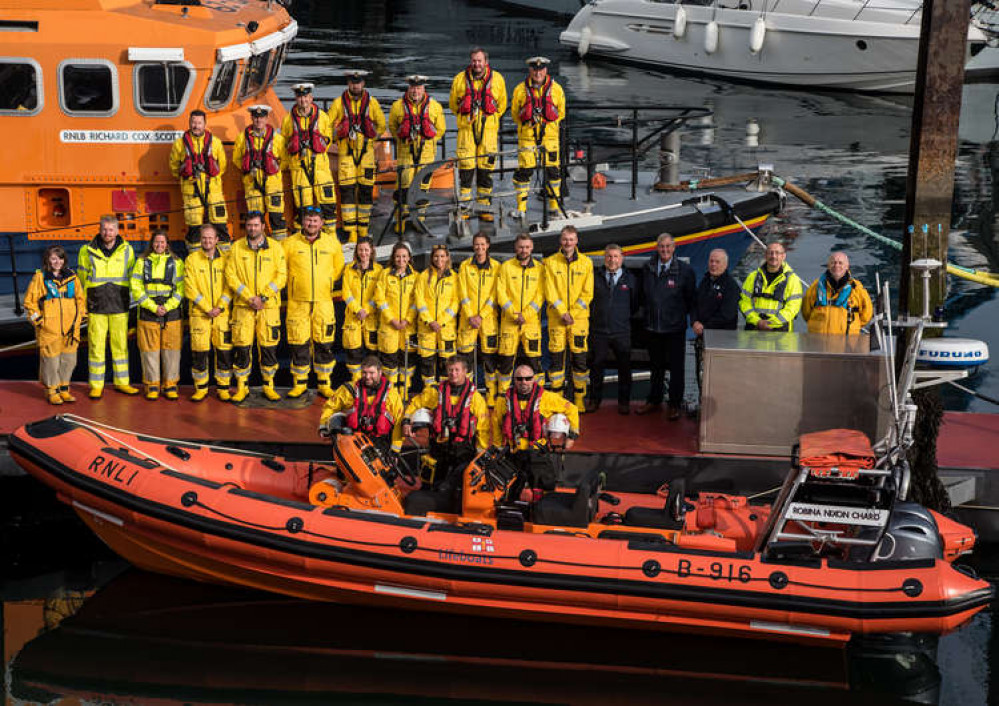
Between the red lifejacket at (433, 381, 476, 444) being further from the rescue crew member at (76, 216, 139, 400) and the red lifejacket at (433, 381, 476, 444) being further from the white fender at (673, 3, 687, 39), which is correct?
the white fender at (673, 3, 687, 39)

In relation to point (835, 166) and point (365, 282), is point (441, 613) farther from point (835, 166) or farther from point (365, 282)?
point (835, 166)

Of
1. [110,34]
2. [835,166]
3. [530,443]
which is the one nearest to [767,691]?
[530,443]

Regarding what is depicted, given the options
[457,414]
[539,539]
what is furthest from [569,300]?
[539,539]

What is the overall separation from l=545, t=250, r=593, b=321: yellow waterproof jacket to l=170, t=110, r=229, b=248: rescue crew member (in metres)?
2.87

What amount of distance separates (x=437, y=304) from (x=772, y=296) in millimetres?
2328

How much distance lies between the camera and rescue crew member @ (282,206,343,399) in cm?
980

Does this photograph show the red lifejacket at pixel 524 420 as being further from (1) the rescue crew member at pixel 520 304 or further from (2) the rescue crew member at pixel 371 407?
(1) the rescue crew member at pixel 520 304

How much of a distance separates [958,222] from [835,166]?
11.3ft

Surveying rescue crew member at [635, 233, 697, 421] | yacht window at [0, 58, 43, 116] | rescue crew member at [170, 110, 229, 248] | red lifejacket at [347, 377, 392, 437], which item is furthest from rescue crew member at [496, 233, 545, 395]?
yacht window at [0, 58, 43, 116]

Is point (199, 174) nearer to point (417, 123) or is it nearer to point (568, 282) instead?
point (417, 123)

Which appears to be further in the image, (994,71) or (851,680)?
(994,71)

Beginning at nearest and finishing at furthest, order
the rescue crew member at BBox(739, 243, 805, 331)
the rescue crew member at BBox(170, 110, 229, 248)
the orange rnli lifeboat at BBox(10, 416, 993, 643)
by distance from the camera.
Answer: the orange rnli lifeboat at BBox(10, 416, 993, 643), the rescue crew member at BBox(739, 243, 805, 331), the rescue crew member at BBox(170, 110, 229, 248)

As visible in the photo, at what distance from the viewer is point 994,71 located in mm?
28562

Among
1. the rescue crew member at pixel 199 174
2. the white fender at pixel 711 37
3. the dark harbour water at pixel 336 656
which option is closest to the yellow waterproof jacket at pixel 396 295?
the rescue crew member at pixel 199 174
